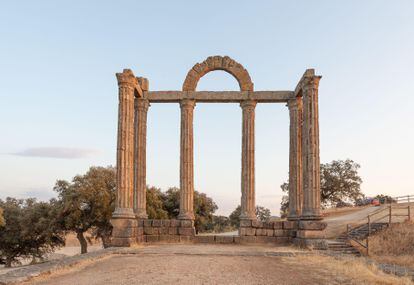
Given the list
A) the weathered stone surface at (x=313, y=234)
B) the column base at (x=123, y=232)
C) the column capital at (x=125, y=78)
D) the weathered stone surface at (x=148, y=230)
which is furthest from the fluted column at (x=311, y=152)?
the column capital at (x=125, y=78)

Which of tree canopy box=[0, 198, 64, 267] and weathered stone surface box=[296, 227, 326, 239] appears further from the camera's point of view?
tree canopy box=[0, 198, 64, 267]

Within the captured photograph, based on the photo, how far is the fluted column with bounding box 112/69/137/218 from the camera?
21.6 meters

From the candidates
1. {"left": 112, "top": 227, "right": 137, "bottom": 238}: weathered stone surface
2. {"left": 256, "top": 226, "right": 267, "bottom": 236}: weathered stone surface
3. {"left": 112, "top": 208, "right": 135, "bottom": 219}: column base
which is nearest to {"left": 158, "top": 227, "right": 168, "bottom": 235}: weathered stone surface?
{"left": 112, "top": 208, "right": 135, "bottom": 219}: column base

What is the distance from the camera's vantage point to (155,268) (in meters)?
13.0

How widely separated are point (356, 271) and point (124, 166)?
42.6ft

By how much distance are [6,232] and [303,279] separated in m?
37.9

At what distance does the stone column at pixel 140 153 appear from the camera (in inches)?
1000

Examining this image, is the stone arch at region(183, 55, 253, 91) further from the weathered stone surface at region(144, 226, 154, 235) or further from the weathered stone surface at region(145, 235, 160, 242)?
the weathered stone surface at region(145, 235, 160, 242)

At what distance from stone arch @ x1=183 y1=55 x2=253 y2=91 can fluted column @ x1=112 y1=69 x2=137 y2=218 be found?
4188 millimetres

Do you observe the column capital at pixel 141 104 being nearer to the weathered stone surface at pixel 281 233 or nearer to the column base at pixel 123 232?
the column base at pixel 123 232

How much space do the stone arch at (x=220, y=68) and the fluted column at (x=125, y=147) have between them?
4188 mm

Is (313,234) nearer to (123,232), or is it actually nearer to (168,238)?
(168,238)

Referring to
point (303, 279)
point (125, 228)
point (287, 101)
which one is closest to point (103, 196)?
point (125, 228)

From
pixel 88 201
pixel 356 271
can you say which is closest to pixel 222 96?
pixel 356 271
